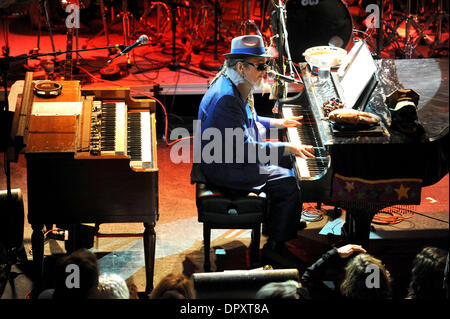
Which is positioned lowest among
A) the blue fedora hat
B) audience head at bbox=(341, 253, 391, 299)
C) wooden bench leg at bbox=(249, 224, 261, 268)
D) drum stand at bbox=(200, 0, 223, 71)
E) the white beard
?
wooden bench leg at bbox=(249, 224, 261, 268)

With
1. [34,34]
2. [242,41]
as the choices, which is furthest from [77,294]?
[34,34]

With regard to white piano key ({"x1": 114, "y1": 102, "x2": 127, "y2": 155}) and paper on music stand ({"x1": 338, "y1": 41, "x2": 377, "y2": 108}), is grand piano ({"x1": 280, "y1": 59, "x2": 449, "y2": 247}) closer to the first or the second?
paper on music stand ({"x1": 338, "y1": 41, "x2": 377, "y2": 108})

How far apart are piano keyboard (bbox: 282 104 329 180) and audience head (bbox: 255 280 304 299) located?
1493 millimetres

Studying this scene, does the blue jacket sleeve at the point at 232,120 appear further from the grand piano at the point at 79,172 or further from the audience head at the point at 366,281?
the audience head at the point at 366,281

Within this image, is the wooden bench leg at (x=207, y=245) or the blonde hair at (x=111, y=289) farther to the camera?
the wooden bench leg at (x=207, y=245)

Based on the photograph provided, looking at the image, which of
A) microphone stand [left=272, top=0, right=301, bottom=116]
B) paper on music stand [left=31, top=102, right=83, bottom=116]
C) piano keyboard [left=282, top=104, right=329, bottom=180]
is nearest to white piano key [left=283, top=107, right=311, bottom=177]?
piano keyboard [left=282, top=104, right=329, bottom=180]

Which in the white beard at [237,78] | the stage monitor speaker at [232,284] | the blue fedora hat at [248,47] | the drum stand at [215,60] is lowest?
the stage monitor speaker at [232,284]

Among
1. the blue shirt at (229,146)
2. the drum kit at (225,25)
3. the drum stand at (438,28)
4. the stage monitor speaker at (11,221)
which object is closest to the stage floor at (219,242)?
the stage monitor speaker at (11,221)

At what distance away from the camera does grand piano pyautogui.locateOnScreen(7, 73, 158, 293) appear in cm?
463

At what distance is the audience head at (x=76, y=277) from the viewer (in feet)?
12.2

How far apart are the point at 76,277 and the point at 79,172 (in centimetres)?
105

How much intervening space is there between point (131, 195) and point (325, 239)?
201 centimetres

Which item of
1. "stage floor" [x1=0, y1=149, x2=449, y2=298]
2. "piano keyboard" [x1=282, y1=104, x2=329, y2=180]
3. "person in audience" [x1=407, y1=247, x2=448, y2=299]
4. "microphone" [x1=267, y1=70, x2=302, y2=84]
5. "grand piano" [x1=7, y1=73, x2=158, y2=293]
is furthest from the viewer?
"stage floor" [x1=0, y1=149, x2=449, y2=298]

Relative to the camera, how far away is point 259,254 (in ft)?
18.1
